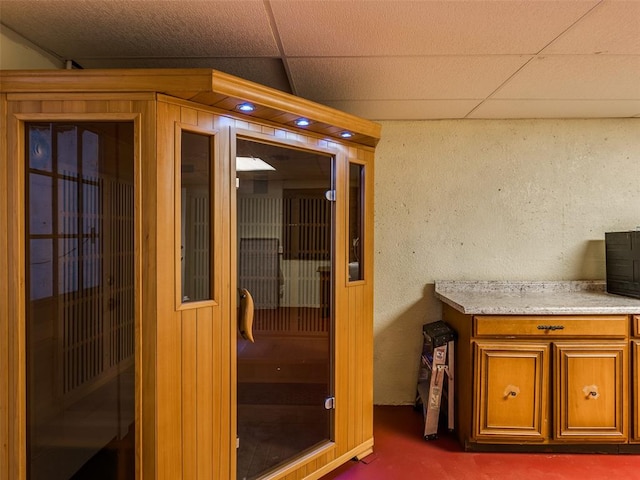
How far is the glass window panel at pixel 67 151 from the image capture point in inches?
60.3

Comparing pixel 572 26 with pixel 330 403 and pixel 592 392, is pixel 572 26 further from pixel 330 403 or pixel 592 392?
pixel 330 403

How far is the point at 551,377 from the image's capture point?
7.66ft

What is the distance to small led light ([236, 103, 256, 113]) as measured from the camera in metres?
1.64

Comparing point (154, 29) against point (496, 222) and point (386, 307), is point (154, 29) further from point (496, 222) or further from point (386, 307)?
point (496, 222)

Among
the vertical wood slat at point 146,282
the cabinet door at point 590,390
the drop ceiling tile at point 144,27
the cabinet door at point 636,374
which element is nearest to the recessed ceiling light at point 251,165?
the vertical wood slat at point 146,282

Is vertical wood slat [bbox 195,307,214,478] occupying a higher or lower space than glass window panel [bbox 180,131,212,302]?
lower

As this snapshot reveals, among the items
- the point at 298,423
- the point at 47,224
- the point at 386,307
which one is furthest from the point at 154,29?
the point at 386,307

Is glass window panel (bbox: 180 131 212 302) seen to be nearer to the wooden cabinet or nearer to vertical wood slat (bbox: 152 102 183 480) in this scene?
vertical wood slat (bbox: 152 102 183 480)

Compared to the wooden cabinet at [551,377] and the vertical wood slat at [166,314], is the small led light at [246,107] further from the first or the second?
the wooden cabinet at [551,377]

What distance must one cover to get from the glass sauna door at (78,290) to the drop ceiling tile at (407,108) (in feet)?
5.27

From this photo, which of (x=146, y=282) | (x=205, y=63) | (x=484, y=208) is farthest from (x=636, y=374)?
(x=205, y=63)

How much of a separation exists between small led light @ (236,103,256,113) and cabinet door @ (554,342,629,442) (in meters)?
2.36

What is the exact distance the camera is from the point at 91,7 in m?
1.45

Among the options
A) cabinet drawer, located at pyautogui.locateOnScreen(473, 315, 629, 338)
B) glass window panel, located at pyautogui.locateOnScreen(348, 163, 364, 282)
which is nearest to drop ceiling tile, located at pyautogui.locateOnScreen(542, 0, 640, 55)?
glass window panel, located at pyautogui.locateOnScreen(348, 163, 364, 282)
